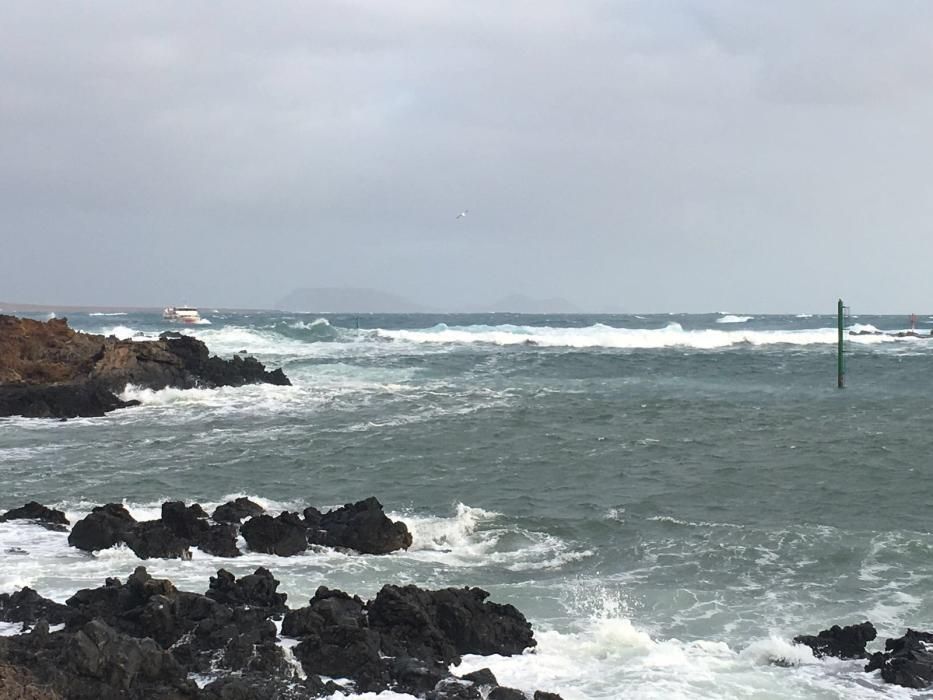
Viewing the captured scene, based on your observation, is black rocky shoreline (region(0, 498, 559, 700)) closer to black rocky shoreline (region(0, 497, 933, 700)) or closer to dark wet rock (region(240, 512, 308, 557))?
black rocky shoreline (region(0, 497, 933, 700))

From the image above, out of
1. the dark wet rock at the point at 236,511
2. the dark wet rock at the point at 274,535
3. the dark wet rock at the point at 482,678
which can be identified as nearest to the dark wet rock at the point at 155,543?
the dark wet rock at the point at 274,535

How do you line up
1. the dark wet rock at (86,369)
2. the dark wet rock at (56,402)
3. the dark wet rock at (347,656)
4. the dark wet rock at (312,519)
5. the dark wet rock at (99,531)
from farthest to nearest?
the dark wet rock at (86,369)
the dark wet rock at (56,402)
the dark wet rock at (312,519)
the dark wet rock at (99,531)
the dark wet rock at (347,656)

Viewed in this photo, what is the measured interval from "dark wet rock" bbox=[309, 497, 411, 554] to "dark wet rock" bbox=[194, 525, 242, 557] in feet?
3.09

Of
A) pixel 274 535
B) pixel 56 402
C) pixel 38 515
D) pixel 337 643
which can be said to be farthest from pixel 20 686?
pixel 56 402

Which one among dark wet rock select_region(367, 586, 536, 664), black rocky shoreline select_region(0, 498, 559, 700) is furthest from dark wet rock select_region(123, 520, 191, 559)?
dark wet rock select_region(367, 586, 536, 664)

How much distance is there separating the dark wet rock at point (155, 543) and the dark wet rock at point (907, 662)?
21.3ft

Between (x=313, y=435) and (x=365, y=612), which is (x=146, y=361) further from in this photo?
(x=365, y=612)

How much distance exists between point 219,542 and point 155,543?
65cm

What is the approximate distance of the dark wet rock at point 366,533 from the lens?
1041cm

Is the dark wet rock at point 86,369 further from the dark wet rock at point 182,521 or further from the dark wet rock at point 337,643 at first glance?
the dark wet rock at point 337,643

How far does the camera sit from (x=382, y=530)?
1054 cm

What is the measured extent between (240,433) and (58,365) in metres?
9.70

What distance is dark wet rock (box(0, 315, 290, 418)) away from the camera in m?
22.9

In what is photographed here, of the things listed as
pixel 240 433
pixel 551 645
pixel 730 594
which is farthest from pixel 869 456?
pixel 240 433
